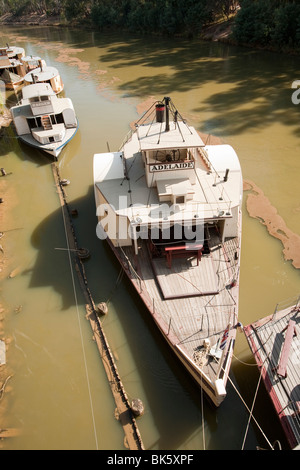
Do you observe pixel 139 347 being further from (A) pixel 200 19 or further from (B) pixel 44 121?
(A) pixel 200 19

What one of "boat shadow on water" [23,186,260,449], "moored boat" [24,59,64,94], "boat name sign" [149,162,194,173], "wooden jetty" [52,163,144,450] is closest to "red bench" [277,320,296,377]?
"boat shadow on water" [23,186,260,449]

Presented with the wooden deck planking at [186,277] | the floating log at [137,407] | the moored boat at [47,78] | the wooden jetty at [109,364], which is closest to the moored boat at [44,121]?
the moored boat at [47,78]

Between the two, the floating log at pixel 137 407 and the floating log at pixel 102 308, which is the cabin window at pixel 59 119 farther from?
the floating log at pixel 137 407

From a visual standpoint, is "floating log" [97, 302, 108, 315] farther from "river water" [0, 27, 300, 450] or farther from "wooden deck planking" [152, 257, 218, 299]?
"wooden deck planking" [152, 257, 218, 299]

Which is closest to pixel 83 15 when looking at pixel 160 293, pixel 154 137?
pixel 154 137

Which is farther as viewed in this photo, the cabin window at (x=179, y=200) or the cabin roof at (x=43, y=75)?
the cabin roof at (x=43, y=75)

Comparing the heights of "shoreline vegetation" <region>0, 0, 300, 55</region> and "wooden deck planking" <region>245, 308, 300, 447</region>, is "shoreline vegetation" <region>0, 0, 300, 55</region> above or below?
above

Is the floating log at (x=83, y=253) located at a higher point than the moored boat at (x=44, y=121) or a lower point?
lower
